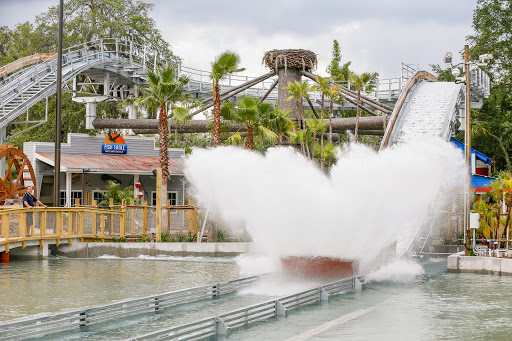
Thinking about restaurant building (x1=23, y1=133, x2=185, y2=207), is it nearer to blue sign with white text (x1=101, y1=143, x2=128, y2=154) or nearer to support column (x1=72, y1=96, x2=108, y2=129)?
blue sign with white text (x1=101, y1=143, x2=128, y2=154)

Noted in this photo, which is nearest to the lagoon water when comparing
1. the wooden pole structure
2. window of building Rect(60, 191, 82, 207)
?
Result: the wooden pole structure

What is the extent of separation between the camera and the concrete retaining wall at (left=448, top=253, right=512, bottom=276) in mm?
22000

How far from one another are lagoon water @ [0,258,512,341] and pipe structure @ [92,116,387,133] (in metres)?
11.5

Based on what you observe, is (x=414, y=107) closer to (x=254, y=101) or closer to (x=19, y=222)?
(x=254, y=101)

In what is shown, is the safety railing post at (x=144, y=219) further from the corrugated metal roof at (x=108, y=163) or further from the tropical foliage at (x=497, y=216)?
the tropical foliage at (x=497, y=216)

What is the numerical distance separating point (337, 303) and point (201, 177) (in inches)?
224

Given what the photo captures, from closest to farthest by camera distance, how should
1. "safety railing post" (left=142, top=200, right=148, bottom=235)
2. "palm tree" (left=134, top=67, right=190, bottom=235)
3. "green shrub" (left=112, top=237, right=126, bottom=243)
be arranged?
"green shrub" (left=112, top=237, right=126, bottom=243) < "safety railing post" (left=142, top=200, right=148, bottom=235) < "palm tree" (left=134, top=67, right=190, bottom=235)

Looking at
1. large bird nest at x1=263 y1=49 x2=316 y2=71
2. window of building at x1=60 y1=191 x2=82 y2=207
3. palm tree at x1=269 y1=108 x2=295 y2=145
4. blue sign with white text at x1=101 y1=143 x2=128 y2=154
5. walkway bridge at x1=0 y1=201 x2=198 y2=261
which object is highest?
large bird nest at x1=263 y1=49 x2=316 y2=71

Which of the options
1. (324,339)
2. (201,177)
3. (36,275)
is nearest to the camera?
(324,339)

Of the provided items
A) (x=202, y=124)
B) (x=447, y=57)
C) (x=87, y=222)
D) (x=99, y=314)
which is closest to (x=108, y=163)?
(x=202, y=124)

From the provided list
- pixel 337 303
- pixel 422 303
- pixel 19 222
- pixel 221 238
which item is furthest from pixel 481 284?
pixel 19 222

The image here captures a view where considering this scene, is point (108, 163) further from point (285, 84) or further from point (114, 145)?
point (285, 84)

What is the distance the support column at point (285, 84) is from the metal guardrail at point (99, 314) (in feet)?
72.5

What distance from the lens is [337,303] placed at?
52.1ft
